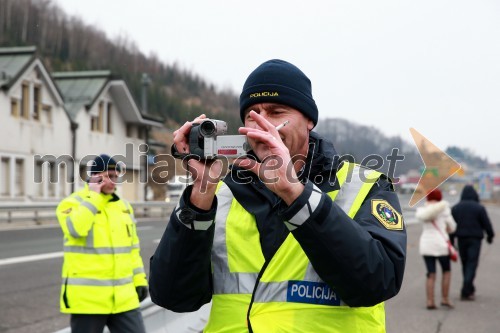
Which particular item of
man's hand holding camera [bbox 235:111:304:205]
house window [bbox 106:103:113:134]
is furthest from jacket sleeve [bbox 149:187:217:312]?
house window [bbox 106:103:113:134]

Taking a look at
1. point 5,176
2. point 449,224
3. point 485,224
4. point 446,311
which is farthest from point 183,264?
point 5,176

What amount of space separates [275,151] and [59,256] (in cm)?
1422

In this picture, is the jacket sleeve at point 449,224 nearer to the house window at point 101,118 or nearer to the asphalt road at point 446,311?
the asphalt road at point 446,311

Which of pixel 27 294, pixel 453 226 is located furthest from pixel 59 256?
pixel 453 226

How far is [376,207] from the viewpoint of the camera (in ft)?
7.41

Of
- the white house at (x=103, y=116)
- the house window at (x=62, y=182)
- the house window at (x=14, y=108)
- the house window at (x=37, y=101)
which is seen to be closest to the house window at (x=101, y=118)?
the white house at (x=103, y=116)

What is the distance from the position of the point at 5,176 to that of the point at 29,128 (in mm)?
3312

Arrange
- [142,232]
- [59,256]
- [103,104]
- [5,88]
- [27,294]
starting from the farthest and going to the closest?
[103,104] → [5,88] → [142,232] → [59,256] → [27,294]

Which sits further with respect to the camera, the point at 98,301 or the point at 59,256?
the point at 59,256

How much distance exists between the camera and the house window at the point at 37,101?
34234 mm

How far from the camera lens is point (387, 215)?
2.25m

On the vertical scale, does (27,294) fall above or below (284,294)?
below

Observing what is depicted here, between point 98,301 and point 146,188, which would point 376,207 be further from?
point 146,188

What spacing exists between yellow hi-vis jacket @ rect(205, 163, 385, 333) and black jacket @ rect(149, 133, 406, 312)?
4cm
